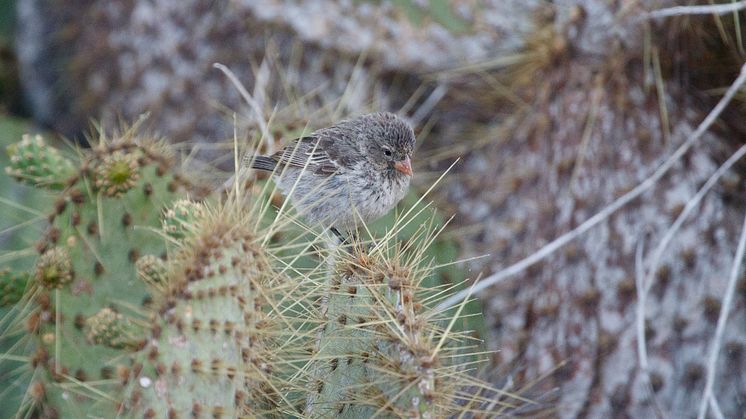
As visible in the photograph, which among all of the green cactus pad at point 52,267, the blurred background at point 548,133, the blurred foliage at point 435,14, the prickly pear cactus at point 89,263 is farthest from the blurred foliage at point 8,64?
the green cactus pad at point 52,267

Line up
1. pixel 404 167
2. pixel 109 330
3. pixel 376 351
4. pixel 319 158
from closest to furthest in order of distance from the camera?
pixel 376 351, pixel 109 330, pixel 404 167, pixel 319 158

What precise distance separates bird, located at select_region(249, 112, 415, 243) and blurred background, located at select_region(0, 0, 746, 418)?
104 mm

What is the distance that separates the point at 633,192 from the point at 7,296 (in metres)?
1.87

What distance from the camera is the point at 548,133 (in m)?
3.31

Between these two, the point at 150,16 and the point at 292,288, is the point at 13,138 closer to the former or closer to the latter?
the point at 150,16

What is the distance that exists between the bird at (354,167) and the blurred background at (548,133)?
0.10 metres

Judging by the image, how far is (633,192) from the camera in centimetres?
299

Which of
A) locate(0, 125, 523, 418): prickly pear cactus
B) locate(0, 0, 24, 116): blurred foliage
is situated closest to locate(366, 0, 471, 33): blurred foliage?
locate(0, 125, 523, 418): prickly pear cactus

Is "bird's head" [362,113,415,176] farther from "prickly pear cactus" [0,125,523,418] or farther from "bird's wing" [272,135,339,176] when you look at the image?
"prickly pear cactus" [0,125,523,418]

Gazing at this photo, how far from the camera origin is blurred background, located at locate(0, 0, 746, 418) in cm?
298

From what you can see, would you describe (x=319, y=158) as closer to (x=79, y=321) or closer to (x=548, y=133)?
(x=79, y=321)

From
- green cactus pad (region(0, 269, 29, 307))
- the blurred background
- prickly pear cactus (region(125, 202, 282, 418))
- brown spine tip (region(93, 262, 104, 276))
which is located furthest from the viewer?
the blurred background

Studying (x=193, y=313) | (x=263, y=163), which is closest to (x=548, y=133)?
(x=263, y=163)

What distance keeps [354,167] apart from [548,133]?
0.95 m
